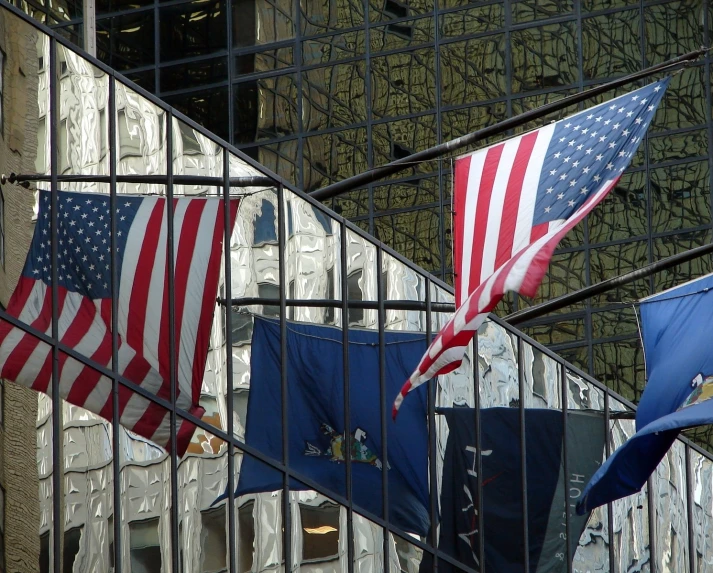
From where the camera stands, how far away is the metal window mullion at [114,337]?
16438 millimetres

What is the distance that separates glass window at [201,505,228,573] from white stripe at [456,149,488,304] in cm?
358

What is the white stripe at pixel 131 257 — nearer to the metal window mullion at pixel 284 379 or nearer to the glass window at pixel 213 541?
the metal window mullion at pixel 284 379

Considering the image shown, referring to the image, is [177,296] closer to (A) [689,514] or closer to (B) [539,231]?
(B) [539,231]

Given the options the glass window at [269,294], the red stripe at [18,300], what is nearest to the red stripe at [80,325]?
the red stripe at [18,300]

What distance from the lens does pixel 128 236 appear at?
17.3 meters

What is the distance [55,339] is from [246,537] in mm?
3010

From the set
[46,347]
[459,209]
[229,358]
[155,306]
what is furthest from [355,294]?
[46,347]

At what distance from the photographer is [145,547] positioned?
16609mm

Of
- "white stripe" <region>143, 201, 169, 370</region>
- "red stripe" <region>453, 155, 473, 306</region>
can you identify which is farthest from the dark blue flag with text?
"white stripe" <region>143, 201, 169, 370</region>

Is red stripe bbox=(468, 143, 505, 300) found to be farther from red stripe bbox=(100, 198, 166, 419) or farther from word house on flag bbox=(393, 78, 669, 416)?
red stripe bbox=(100, 198, 166, 419)

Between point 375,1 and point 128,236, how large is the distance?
1932 cm

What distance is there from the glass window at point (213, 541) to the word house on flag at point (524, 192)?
2311 mm

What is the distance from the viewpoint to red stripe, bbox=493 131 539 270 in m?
16.2

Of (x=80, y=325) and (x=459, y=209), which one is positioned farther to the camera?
(x=459, y=209)
